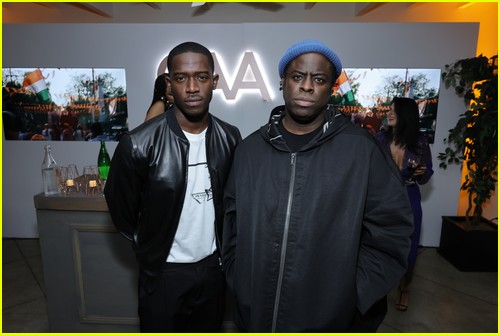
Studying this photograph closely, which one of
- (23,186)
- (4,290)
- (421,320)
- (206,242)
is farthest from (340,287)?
(23,186)

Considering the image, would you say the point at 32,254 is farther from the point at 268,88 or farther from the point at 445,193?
the point at 445,193

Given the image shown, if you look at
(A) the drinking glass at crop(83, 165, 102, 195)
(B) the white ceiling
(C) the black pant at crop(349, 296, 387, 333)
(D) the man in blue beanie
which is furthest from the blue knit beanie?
(B) the white ceiling

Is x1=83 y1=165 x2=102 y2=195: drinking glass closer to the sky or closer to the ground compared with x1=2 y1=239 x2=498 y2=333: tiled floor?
closer to the sky

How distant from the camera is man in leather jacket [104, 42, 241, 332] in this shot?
4.95ft

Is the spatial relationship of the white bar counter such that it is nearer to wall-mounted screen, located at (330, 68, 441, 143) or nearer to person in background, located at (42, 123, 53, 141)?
person in background, located at (42, 123, 53, 141)

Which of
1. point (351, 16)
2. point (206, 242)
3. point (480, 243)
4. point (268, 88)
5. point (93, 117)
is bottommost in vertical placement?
point (480, 243)

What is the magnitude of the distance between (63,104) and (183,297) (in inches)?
140

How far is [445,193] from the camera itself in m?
4.13

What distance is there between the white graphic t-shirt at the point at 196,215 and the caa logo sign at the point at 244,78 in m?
2.51

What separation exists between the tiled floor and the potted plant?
0.66 feet

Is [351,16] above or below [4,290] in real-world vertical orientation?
above

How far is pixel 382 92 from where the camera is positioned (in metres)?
3.95

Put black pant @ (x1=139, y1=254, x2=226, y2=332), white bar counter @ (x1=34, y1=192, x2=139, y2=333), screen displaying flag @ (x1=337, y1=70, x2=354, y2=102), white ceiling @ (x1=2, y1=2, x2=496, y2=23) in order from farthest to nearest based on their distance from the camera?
white ceiling @ (x1=2, y1=2, x2=496, y2=23) < screen displaying flag @ (x1=337, y1=70, x2=354, y2=102) < white bar counter @ (x1=34, y1=192, x2=139, y2=333) < black pant @ (x1=139, y1=254, x2=226, y2=332)

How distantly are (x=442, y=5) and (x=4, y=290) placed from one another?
6.52m
